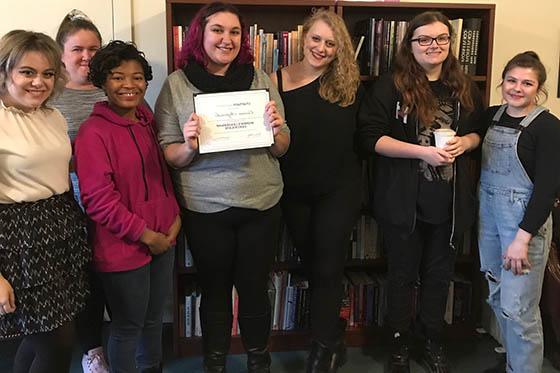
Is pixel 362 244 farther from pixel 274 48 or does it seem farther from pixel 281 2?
pixel 281 2

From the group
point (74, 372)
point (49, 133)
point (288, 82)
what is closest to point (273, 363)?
point (74, 372)

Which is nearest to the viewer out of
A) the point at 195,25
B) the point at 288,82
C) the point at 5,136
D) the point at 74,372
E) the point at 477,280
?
the point at 5,136

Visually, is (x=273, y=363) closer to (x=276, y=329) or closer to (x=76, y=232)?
(x=276, y=329)

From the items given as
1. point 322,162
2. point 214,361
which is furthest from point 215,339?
point 322,162

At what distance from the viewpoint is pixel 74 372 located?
7.40ft

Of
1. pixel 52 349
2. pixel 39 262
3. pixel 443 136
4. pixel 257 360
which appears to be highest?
pixel 443 136

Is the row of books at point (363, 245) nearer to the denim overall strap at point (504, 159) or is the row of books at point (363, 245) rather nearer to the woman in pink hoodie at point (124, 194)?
the denim overall strap at point (504, 159)

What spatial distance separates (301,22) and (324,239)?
40.9 inches

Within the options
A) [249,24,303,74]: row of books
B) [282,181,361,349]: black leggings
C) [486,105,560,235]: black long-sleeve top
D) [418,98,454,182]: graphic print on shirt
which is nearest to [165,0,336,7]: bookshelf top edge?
[249,24,303,74]: row of books

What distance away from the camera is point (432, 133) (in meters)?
2.03

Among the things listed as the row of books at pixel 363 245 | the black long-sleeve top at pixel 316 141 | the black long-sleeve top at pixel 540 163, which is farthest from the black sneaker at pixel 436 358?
the black long-sleeve top at pixel 316 141

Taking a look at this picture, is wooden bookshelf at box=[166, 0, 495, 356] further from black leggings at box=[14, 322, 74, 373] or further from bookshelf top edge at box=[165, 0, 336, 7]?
black leggings at box=[14, 322, 74, 373]

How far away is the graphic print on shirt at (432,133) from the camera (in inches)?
79.8

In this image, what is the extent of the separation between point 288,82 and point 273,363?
1201mm
